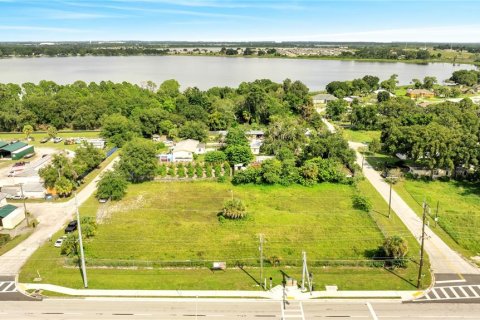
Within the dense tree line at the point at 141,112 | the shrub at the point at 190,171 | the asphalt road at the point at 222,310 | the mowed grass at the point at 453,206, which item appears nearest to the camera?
the asphalt road at the point at 222,310

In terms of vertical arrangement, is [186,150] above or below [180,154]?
above

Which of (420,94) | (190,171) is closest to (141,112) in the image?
(190,171)

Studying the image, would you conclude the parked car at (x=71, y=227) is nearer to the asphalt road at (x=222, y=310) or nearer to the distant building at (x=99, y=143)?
the asphalt road at (x=222, y=310)

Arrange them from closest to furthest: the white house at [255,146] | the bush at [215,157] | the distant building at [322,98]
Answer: the bush at [215,157]
the white house at [255,146]
the distant building at [322,98]

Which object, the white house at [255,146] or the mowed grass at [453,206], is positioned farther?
the white house at [255,146]

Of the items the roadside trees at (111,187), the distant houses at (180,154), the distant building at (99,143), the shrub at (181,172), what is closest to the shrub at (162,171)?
the shrub at (181,172)

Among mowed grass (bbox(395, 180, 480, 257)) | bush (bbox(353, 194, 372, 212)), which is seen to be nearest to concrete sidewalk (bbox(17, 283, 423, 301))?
mowed grass (bbox(395, 180, 480, 257))

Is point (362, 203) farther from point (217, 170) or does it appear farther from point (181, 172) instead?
point (181, 172)
